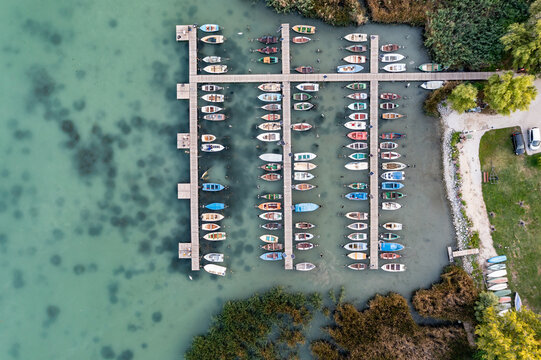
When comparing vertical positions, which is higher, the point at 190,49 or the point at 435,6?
the point at 435,6

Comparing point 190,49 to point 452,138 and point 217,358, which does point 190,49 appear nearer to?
point 452,138

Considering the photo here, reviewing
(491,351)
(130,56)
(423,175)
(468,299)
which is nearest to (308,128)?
(423,175)

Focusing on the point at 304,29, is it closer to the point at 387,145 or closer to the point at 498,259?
the point at 387,145

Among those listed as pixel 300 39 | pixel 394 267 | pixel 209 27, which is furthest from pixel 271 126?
pixel 394 267

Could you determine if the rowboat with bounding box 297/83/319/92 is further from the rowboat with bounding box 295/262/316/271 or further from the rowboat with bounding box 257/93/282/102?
the rowboat with bounding box 295/262/316/271

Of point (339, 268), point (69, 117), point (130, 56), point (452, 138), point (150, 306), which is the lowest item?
point (150, 306)

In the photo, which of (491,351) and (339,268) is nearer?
(491,351)
